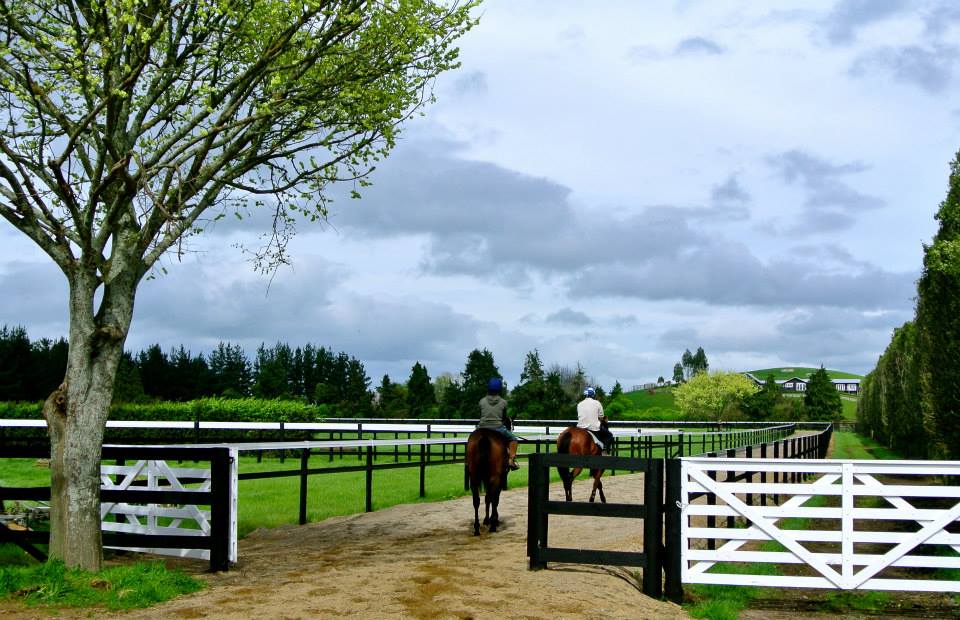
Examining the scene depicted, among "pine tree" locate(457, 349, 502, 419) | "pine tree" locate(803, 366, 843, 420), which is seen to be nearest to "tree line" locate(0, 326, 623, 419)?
"pine tree" locate(457, 349, 502, 419)

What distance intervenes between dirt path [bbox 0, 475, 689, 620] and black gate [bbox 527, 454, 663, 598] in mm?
196

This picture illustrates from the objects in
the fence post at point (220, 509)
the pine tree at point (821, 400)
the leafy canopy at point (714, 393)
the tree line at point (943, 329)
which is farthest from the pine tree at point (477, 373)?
the fence post at point (220, 509)

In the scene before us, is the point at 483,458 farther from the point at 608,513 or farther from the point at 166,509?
the point at 166,509

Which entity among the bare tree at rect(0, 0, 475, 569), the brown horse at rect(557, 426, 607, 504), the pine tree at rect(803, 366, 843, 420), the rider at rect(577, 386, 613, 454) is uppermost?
the bare tree at rect(0, 0, 475, 569)

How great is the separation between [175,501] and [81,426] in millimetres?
1298

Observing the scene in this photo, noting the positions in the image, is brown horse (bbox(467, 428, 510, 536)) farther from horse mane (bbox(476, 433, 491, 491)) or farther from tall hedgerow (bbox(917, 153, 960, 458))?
tall hedgerow (bbox(917, 153, 960, 458))

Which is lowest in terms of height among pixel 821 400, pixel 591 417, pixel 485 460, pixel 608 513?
pixel 821 400

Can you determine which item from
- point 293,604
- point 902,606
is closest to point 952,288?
point 902,606

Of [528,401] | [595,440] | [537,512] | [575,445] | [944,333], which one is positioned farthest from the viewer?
[528,401]

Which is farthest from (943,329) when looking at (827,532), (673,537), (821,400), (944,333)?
(821,400)

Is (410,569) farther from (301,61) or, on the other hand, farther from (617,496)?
(617,496)

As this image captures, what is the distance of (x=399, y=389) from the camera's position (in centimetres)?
10275

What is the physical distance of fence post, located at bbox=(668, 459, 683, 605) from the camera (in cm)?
890

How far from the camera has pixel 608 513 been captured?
9.05 metres
